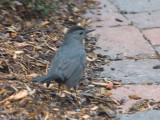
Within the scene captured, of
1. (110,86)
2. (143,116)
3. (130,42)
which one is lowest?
(143,116)

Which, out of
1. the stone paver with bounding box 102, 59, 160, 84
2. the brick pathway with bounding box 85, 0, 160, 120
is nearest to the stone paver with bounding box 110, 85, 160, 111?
the brick pathway with bounding box 85, 0, 160, 120

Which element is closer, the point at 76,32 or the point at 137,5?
the point at 76,32

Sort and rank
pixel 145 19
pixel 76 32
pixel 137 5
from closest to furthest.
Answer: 1. pixel 76 32
2. pixel 145 19
3. pixel 137 5

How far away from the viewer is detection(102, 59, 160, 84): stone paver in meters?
4.36

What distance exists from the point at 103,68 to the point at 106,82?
0.44 metres

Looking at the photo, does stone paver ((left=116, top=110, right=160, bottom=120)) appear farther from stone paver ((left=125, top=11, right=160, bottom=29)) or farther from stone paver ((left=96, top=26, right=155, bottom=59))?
stone paver ((left=125, top=11, right=160, bottom=29))

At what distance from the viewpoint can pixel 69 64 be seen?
3713 mm

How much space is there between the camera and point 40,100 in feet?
11.4

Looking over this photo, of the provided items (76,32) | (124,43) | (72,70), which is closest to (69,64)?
(72,70)

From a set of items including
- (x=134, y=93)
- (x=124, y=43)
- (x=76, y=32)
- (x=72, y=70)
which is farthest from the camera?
(x=124, y=43)

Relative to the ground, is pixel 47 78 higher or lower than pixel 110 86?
higher

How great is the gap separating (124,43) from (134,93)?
170 cm

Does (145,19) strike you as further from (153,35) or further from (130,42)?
(130,42)

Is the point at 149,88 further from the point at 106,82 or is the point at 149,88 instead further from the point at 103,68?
the point at 103,68
